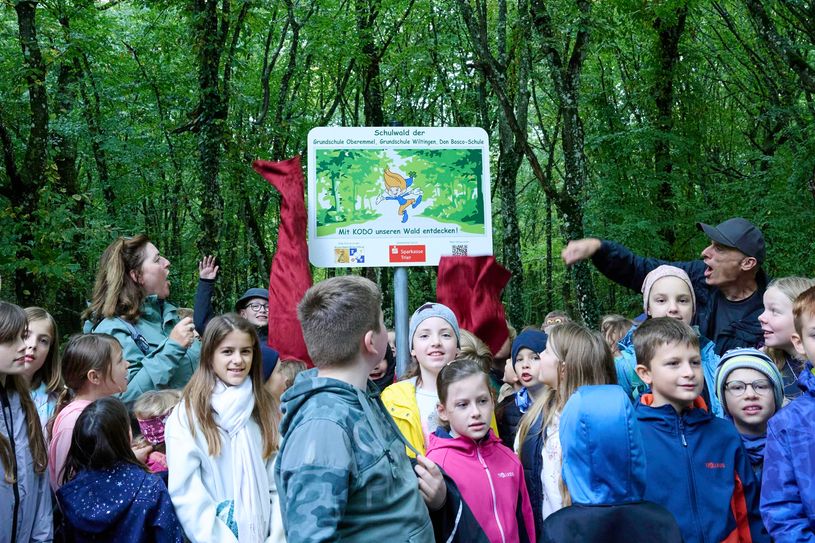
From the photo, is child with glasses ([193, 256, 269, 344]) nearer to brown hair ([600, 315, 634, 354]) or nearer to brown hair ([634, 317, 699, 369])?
brown hair ([600, 315, 634, 354])

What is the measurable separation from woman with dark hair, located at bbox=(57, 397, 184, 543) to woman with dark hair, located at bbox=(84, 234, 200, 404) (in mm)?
968

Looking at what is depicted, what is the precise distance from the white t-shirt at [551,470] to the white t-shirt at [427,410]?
2.10ft

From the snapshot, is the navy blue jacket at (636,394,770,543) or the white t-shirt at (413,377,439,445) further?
the white t-shirt at (413,377,439,445)

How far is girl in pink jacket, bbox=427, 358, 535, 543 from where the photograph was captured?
3826mm

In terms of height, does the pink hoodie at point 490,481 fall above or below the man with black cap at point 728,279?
below

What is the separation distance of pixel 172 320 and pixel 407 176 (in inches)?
86.9

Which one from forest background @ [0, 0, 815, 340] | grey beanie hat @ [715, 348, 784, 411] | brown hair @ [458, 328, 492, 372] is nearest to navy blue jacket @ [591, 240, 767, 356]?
grey beanie hat @ [715, 348, 784, 411]

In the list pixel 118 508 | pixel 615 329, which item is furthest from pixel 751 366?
pixel 118 508

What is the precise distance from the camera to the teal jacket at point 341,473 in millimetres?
2186

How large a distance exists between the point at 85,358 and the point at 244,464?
1219mm

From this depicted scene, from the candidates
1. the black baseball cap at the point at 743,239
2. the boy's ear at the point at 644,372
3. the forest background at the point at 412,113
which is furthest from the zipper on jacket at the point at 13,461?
the forest background at the point at 412,113

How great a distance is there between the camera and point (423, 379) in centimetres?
→ 464

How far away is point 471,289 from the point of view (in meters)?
6.22

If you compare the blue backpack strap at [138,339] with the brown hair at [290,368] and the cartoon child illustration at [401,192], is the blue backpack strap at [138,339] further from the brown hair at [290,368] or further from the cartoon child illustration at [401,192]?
the cartoon child illustration at [401,192]
